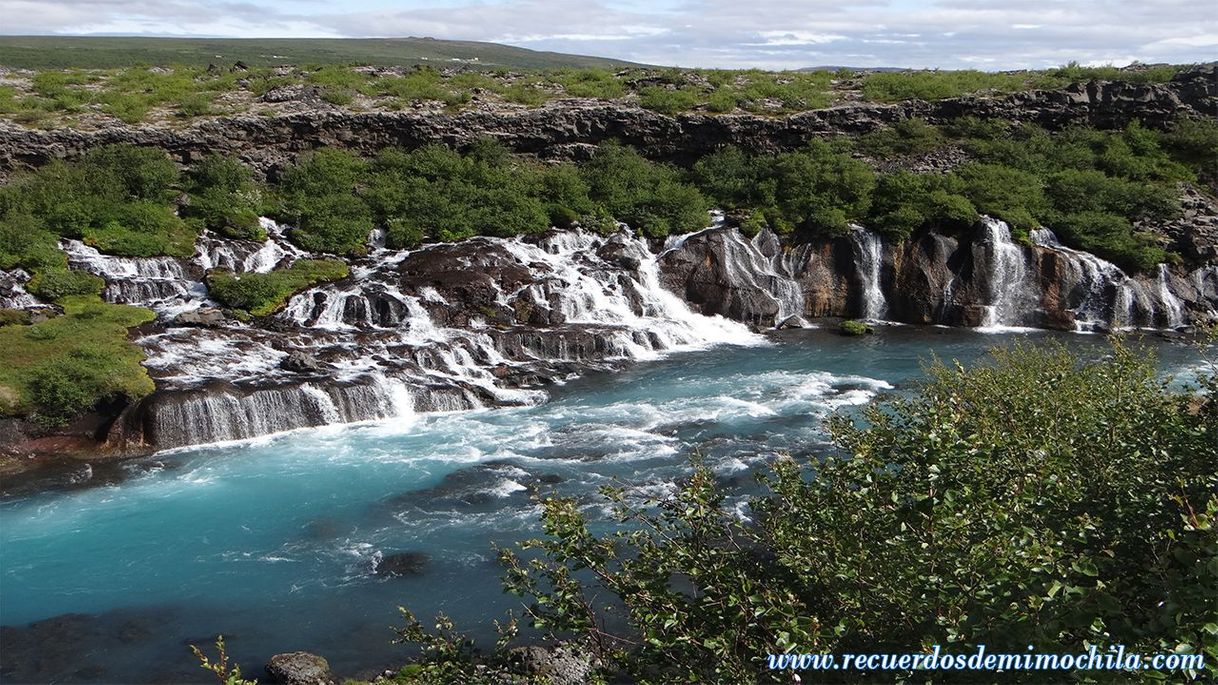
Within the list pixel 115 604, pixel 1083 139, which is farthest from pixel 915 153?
pixel 115 604

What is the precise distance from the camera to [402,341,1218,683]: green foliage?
6602 millimetres

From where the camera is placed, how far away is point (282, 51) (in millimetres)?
Answer: 158000

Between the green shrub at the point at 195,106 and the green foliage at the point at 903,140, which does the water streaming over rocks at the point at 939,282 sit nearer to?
the green foliage at the point at 903,140

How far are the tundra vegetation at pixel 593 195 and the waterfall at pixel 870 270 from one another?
69cm

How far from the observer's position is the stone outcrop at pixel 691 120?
4809 centimetres

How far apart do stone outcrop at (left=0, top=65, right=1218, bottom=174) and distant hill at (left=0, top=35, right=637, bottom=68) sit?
3271 inches

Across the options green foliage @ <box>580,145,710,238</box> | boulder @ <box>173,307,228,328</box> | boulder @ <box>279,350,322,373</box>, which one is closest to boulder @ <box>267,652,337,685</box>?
boulder @ <box>279,350,322,373</box>

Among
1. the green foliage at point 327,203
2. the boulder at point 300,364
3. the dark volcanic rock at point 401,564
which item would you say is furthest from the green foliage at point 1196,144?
the dark volcanic rock at point 401,564

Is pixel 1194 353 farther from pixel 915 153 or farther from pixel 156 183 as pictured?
pixel 156 183

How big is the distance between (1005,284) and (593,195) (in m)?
18.4

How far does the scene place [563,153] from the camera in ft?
164

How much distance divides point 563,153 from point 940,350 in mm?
22891

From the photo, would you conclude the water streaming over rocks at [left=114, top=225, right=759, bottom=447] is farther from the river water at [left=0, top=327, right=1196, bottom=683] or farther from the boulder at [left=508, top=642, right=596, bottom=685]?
the boulder at [left=508, top=642, right=596, bottom=685]

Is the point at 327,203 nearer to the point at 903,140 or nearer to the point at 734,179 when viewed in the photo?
the point at 734,179
